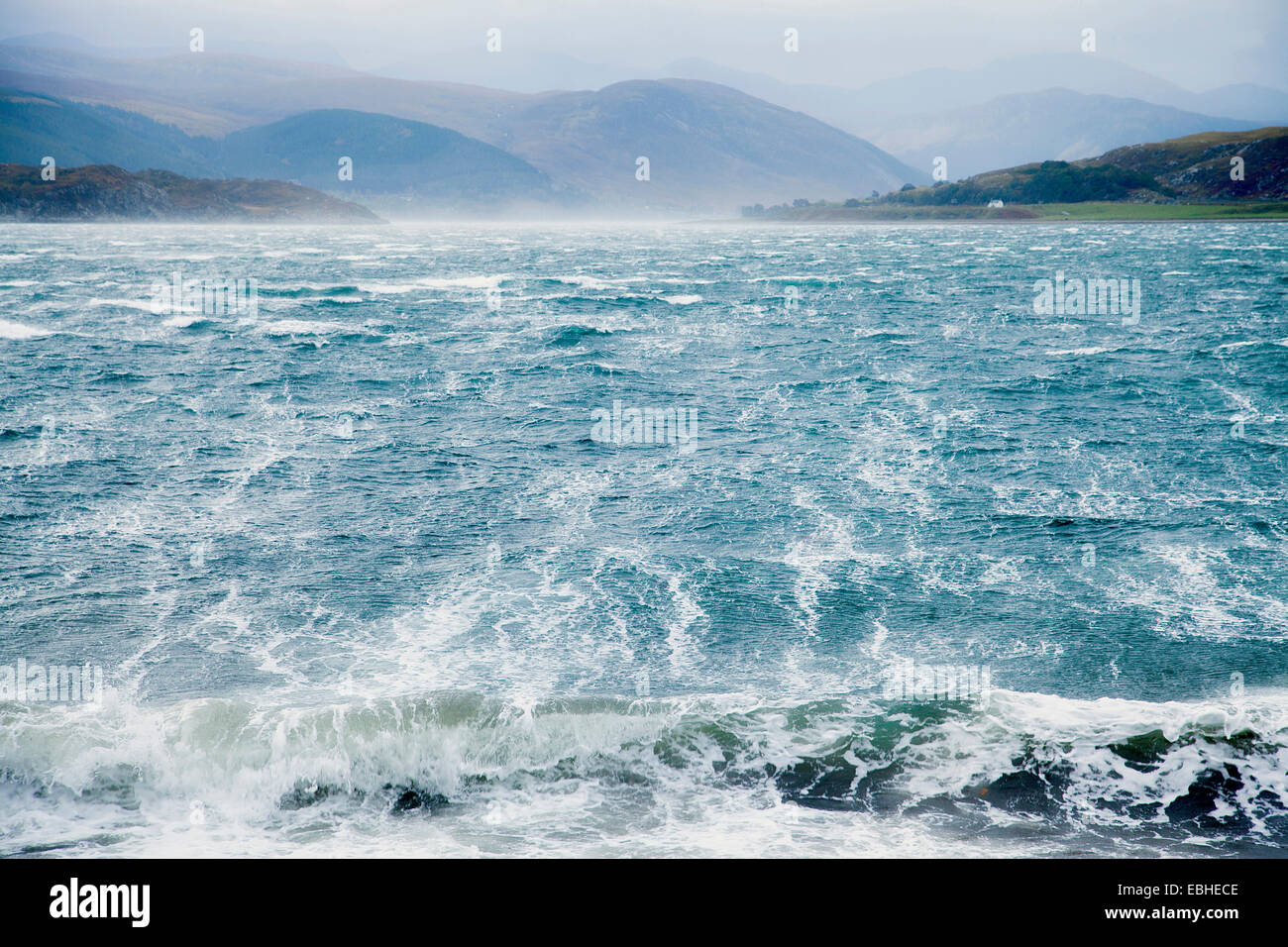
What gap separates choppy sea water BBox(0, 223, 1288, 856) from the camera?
14641 mm

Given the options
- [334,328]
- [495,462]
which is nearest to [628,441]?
[495,462]

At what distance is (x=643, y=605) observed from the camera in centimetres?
2170

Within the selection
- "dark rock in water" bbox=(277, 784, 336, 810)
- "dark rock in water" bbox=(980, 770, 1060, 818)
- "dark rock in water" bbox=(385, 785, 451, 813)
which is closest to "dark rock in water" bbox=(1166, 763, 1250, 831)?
"dark rock in water" bbox=(980, 770, 1060, 818)

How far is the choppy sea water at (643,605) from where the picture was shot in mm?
14641

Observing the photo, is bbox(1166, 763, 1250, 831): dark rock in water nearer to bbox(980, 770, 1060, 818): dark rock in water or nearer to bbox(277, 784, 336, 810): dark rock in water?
bbox(980, 770, 1060, 818): dark rock in water

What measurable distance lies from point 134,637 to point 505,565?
8.55 m

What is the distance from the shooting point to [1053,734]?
16.1m

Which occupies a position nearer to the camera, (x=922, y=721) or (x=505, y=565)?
(x=922, y=721)

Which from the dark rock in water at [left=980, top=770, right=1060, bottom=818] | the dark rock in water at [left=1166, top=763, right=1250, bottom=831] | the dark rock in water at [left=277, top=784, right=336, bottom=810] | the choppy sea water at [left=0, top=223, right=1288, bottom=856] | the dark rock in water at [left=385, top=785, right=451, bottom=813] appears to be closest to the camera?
the dark rock in water at [left=1166, top=763, right=1250, bottom=831]

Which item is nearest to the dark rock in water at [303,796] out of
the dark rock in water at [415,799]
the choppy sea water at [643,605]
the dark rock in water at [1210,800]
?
the choppy sea water at [643,605]

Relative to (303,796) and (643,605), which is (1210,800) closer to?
(643,605)

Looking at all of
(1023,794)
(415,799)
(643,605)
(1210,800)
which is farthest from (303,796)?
(1210,800)

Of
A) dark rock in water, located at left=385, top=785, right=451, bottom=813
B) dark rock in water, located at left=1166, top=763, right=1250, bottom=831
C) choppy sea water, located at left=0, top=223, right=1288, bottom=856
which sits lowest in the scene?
dark rock in water, located at left=385, top=785, right=451, bottom=813
